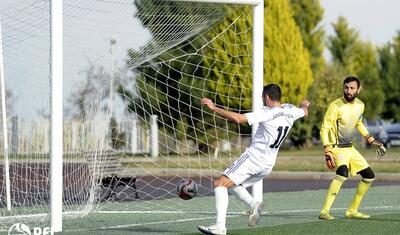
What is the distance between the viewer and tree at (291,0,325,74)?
210 ft

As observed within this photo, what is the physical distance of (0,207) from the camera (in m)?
17.2

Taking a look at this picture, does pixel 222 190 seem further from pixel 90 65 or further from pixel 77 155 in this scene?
pixel 77 155

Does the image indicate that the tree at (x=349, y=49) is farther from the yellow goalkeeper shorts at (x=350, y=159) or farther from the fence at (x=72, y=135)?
the yellow goalkeeper shorts at (x=350, y=159)

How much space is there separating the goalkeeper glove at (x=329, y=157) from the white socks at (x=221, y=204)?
2.52 meters

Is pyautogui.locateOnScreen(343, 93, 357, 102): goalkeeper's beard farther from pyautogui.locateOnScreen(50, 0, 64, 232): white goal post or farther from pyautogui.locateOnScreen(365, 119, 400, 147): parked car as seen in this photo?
pyautogui.locateOnScreen(365, 119, 400, 147): parked car

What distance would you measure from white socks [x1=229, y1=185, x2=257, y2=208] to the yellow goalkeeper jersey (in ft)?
7.69

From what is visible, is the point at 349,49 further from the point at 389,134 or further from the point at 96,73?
the point at 96,73

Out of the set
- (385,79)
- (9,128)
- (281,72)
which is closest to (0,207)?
(9,128)

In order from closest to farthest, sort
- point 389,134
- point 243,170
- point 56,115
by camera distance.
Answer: point 243,170 < point 56,115 < point 389,134

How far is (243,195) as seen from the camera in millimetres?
12602

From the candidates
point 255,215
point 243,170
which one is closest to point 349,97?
point 243,170

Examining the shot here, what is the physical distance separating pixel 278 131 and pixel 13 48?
4432mm

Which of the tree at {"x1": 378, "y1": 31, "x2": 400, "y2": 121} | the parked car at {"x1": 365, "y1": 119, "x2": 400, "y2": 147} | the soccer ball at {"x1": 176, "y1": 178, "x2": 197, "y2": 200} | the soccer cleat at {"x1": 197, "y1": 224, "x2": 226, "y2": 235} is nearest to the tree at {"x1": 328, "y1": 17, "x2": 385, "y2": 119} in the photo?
the tree at {"x1": 378, "y1": 31, "x2": 400, "y2": 121}

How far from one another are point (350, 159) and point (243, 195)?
8.64 feet
